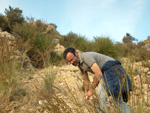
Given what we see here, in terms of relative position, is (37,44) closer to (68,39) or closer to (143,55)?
(68,39)

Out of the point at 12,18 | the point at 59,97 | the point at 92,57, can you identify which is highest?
the point at 12,18

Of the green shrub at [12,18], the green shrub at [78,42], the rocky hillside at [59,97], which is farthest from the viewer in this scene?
the green shrub at [78,42]

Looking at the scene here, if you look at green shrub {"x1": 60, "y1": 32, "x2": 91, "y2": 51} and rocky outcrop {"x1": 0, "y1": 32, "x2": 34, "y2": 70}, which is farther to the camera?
green shrub {"x1": 60, "y1": 32, "x2": 91, "y2": 51}

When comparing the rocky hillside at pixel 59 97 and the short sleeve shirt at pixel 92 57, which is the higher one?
the short sleeve shirt at pixel 92 57

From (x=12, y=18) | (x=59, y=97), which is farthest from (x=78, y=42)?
(x=59, y=97)

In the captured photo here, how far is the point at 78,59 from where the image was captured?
2592 mm

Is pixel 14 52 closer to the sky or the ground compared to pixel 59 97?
closer to the sky

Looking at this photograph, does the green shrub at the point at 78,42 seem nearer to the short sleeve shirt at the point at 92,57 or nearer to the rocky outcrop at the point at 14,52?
the rocky outcrop at the point at 14,52

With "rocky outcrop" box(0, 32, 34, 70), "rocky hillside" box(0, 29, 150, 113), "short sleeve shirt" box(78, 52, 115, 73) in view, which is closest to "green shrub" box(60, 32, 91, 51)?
"rocky hillside" box(0, 29, 150, 113)

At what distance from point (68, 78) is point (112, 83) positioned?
2582 mm

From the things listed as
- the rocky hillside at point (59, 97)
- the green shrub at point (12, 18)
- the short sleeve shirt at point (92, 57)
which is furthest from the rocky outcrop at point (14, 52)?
the green shrub at point (12, 18)

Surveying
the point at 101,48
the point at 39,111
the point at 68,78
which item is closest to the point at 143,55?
the point at 101,48

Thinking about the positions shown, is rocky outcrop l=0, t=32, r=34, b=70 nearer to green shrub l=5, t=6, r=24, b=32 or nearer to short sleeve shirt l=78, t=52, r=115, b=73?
short sleeve shirt l=78, t=52, r=115, b=73

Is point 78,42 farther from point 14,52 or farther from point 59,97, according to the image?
point 14,52
